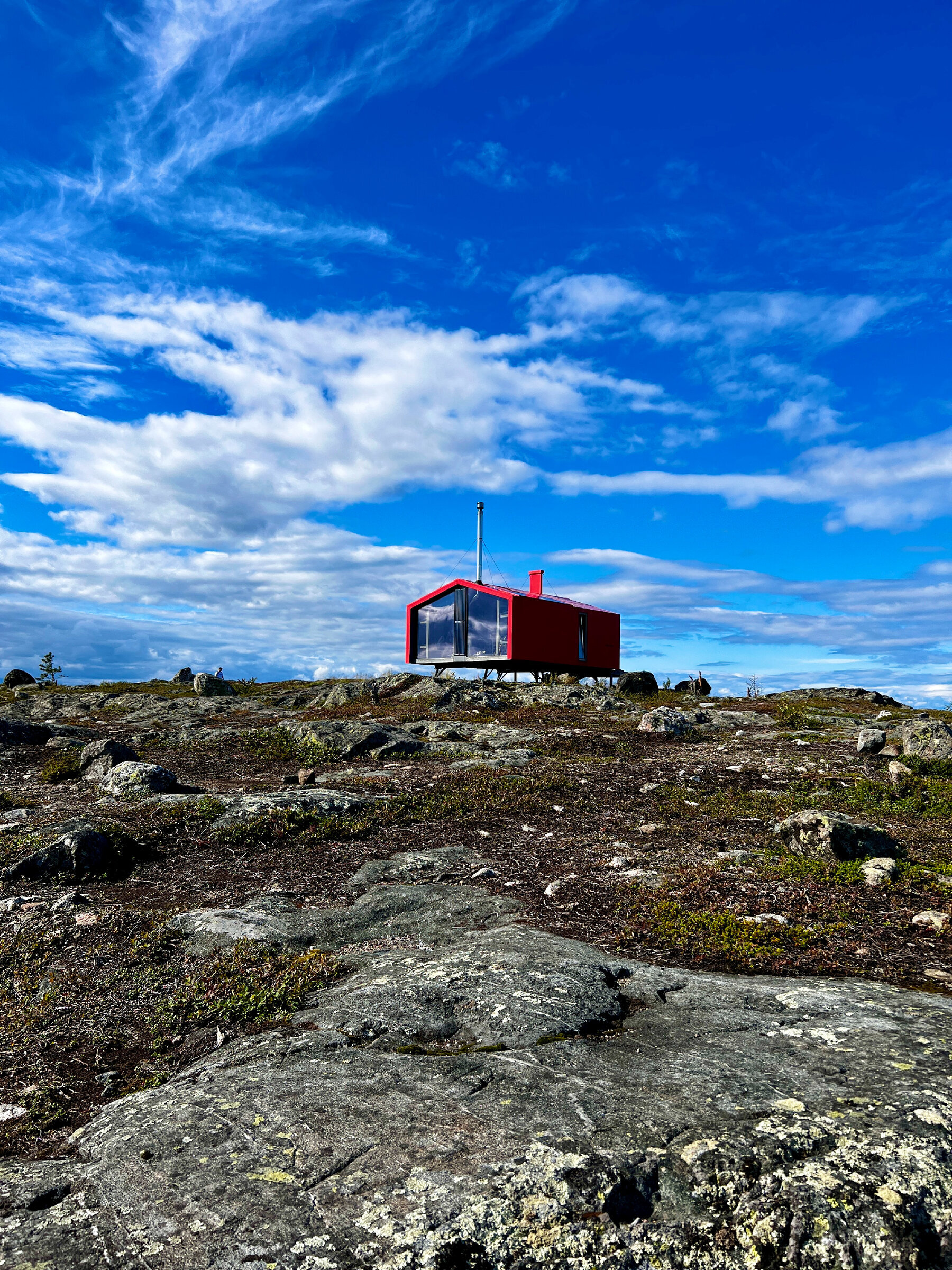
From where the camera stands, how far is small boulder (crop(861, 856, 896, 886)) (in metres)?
9.02

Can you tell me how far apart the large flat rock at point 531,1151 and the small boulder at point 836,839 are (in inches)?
195

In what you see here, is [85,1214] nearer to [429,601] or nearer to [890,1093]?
[890,1093]

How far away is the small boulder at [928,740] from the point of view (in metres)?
17.3

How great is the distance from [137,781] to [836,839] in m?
12.5

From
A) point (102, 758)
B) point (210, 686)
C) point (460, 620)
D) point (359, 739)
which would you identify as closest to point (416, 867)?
point (359, 739)

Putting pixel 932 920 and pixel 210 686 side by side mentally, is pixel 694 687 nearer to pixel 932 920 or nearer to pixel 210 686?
pixel 210 686

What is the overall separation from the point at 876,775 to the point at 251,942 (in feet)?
46.9

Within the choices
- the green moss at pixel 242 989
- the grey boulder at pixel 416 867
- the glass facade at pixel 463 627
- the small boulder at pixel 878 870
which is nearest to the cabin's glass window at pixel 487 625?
the glass facade at pixel 463 627

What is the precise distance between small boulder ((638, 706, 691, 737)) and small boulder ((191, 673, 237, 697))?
85.1ft

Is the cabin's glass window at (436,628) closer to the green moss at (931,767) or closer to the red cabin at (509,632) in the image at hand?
the red cabin at (509,632)

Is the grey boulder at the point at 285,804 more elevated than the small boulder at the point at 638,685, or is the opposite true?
the small boulder at the point at 638,685

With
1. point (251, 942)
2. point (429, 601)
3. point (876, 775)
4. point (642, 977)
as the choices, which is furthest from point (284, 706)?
point (642, 977)

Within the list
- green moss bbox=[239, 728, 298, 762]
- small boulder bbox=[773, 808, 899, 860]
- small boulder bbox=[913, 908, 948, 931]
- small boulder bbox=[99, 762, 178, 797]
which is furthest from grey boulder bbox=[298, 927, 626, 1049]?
green moss bbox=[239, 728, 298, 762]

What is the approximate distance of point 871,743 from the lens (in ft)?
63.1
